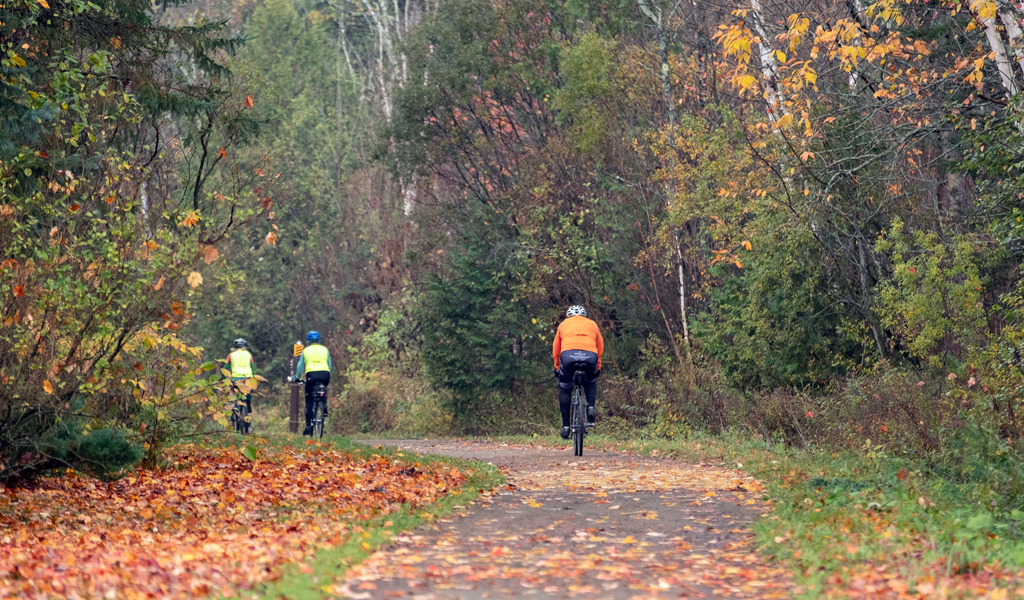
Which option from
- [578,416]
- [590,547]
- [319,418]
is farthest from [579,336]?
[319,418]

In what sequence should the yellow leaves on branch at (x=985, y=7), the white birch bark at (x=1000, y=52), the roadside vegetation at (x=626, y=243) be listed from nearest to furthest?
the roadside vegetation at (x=626, y=243) → the yellow leaves on branch at (x=985, y=7) → the white birch bark at (x=1000, y=52)

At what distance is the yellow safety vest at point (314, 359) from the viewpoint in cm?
2295

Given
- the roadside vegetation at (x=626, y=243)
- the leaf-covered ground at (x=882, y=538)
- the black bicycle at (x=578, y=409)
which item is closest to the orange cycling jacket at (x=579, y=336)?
the black bicycle at (x=578, y=409)

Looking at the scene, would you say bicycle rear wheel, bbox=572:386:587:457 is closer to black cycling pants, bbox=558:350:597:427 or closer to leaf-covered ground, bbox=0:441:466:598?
black cycling pants, bbox=558:350:597:427

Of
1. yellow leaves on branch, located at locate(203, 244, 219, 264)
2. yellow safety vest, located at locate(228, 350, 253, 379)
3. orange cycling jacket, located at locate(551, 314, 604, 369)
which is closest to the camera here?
yellow leaves on branch, located at locate(203, 244, 219, 264)

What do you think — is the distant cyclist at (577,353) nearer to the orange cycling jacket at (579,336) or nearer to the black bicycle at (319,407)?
the orange cycling jacket at (579,336)

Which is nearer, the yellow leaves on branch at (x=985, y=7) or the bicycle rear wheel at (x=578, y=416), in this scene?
the yellow leaves on branch at (x=985, y=7)

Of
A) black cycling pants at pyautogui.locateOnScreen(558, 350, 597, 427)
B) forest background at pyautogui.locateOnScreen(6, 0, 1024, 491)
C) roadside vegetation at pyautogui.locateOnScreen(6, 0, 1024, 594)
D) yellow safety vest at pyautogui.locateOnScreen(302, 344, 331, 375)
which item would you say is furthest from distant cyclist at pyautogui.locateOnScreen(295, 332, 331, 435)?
black cycling pants at pyautogui.locateOnScreen(558, 350, 597, 427)

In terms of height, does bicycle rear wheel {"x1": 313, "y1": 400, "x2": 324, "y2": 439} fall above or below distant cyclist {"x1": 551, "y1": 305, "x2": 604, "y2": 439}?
below

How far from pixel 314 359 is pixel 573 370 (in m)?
7.97

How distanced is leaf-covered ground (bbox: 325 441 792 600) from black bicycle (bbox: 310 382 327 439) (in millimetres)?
9834

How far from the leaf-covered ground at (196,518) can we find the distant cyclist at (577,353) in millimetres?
2360

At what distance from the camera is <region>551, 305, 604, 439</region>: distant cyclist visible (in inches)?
647

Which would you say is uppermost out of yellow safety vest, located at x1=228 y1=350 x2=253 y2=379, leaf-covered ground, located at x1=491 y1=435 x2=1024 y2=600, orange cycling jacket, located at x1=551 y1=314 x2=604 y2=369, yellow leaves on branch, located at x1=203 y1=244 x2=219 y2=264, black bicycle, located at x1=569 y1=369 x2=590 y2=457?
yellow leaves on branch, located at x1=203 y1=244 x2=219 y2=264
